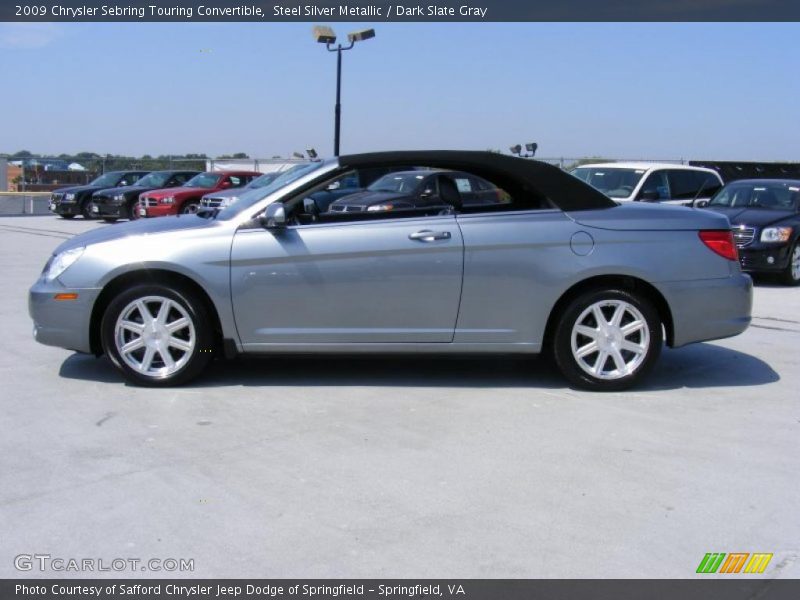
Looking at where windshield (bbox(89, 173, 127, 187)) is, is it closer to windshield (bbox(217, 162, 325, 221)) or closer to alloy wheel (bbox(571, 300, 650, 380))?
windshield (bbox(217, 162, 325, 221))

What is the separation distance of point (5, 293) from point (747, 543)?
8.63 meters

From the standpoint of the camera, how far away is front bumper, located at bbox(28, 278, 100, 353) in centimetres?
571

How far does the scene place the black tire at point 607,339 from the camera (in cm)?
578

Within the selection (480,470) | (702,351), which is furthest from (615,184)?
(480,470)

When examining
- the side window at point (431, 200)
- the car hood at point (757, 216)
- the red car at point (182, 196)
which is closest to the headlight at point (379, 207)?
the side window at point (431, 200)

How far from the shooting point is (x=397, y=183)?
6.41m

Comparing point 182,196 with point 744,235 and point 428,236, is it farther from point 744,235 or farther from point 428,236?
point 428,236

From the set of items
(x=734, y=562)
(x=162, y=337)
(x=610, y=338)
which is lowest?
(x=734, y=562)

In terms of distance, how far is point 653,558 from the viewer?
342cm

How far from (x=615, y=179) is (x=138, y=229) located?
9.66 metres

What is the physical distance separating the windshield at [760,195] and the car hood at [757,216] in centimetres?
22

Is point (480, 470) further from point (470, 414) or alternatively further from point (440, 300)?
point (440, 300)
